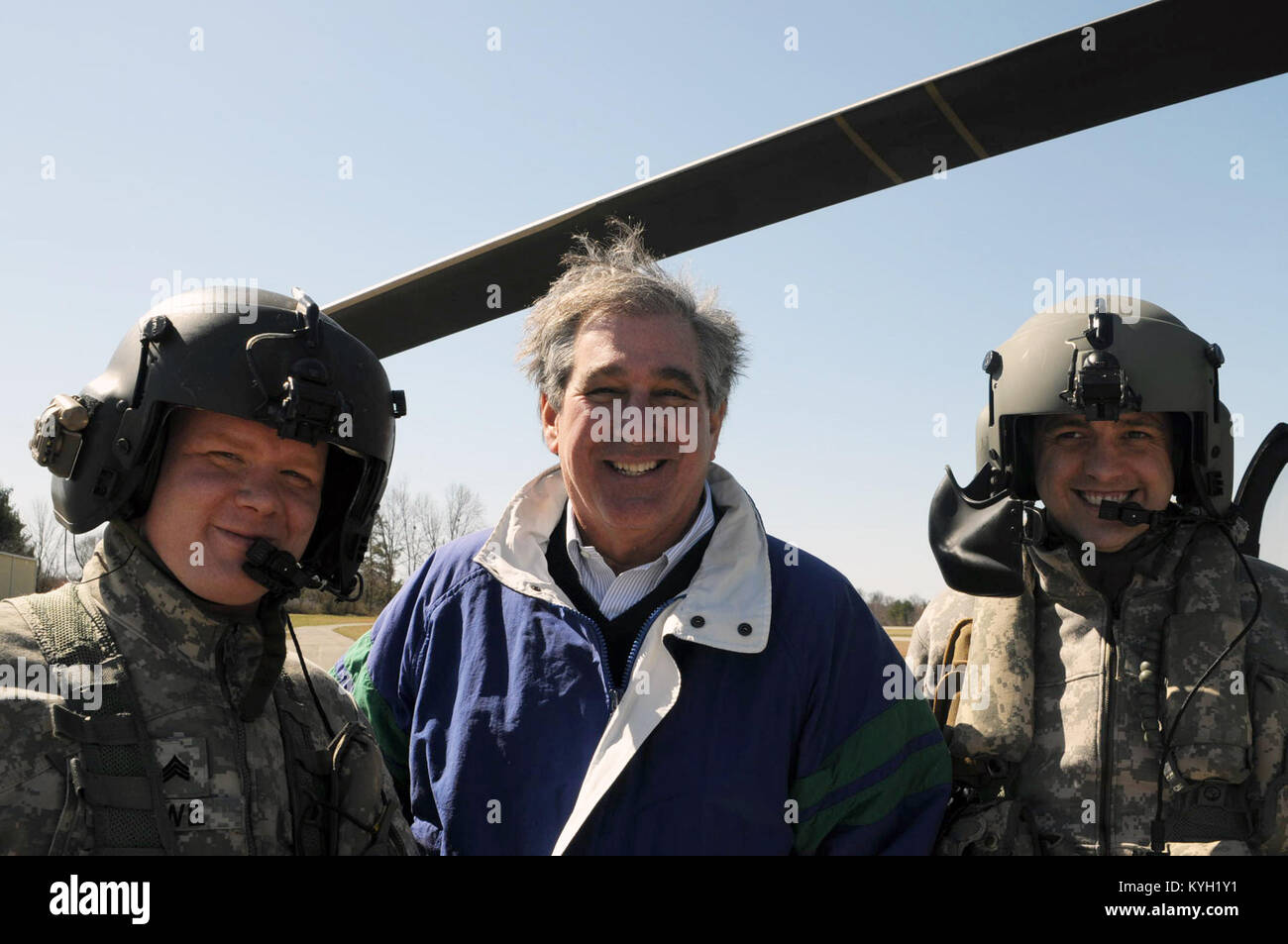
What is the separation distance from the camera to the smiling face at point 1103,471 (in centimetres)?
284

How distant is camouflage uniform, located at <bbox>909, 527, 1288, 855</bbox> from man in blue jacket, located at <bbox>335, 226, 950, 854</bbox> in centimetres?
42

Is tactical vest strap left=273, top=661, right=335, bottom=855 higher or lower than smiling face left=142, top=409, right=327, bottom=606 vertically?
lower

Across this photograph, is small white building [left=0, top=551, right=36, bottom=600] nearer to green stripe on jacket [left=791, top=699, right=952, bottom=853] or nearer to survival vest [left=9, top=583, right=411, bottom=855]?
survival vest [left=9, top=583, right=411, bottom=855]

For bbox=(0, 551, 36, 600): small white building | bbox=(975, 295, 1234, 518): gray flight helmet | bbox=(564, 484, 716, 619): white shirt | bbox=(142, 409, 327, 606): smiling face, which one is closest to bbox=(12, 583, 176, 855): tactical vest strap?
bbox=(142, 409, 327, 606): smiling face

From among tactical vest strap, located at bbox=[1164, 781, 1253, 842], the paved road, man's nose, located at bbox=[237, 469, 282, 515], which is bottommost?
the paved road

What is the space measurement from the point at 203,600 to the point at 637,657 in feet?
3.13

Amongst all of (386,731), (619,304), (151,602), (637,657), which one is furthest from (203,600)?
(619,304)

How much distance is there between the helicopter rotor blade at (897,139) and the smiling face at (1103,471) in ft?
3.40

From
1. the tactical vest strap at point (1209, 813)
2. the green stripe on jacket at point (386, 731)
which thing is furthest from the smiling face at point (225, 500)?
the tactical vest strap at point (1209, 813)

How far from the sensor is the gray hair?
270 centimetres
